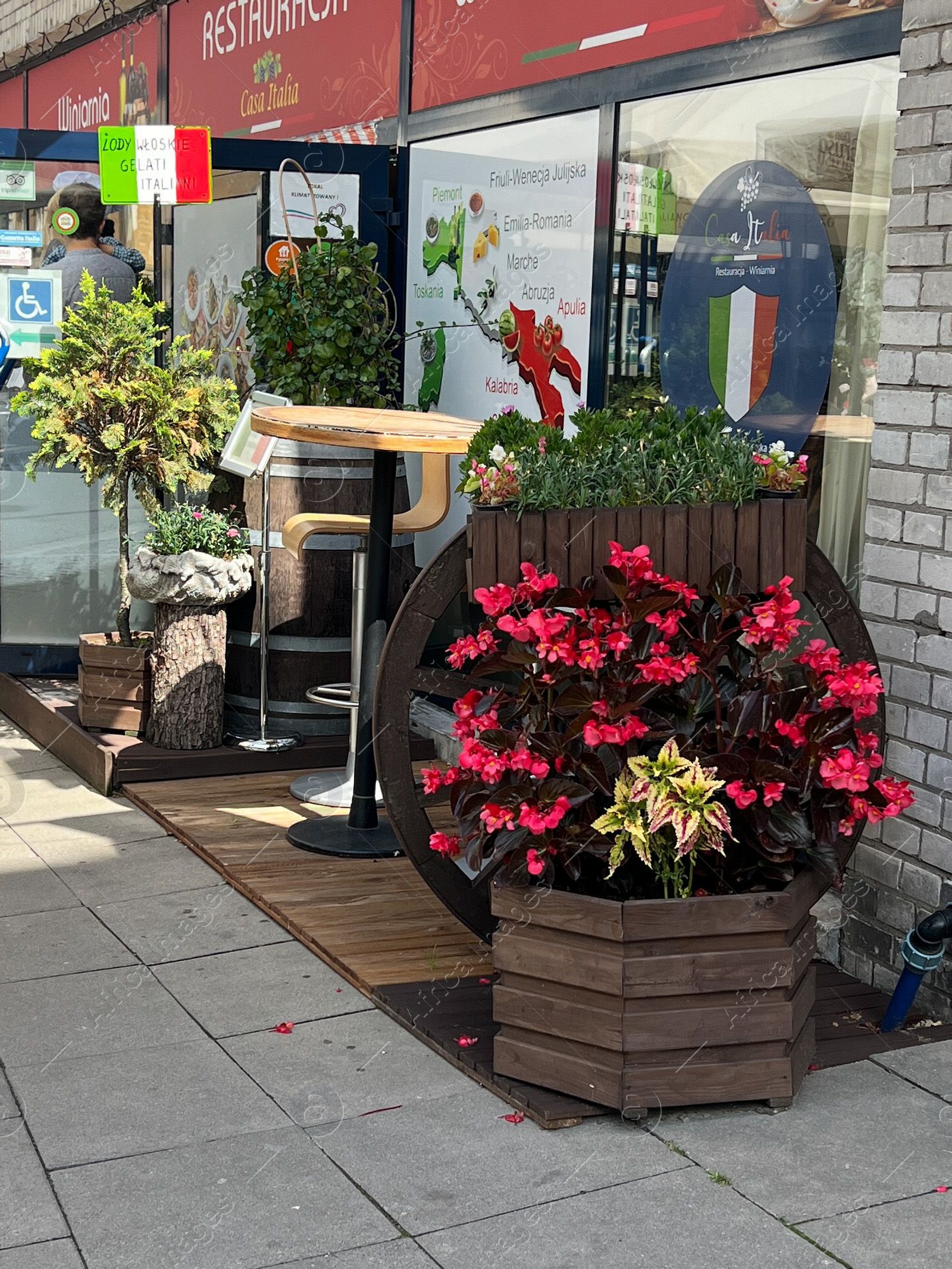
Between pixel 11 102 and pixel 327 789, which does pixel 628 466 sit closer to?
pixel 327 789

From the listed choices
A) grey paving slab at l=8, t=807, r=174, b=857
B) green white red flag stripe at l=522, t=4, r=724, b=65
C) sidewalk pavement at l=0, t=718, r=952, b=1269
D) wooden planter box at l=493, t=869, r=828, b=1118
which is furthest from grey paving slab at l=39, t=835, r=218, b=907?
green white red flag stripe at l=522, t=4, r=724, b=65

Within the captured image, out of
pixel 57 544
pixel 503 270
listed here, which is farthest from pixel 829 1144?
pixel 57 544

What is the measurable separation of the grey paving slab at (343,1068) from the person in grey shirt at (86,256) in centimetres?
389

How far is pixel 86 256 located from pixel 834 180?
3579mm

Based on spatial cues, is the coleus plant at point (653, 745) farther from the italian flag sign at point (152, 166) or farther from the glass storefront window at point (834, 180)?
the italian flag sign at point (152, 166)

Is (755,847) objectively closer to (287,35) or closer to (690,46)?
(690,46)

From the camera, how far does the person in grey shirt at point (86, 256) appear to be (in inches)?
256

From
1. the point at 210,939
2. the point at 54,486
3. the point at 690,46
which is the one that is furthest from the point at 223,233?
the point at 210,939

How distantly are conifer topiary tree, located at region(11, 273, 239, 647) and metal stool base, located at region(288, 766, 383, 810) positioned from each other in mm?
991

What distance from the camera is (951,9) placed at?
356 centimetres

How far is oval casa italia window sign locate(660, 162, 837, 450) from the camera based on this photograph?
428 cm

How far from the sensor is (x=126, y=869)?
480cm

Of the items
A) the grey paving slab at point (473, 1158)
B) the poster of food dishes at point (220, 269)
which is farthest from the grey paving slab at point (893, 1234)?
the poster of food dishes at point (220, 269)

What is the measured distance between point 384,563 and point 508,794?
1.61 meters
